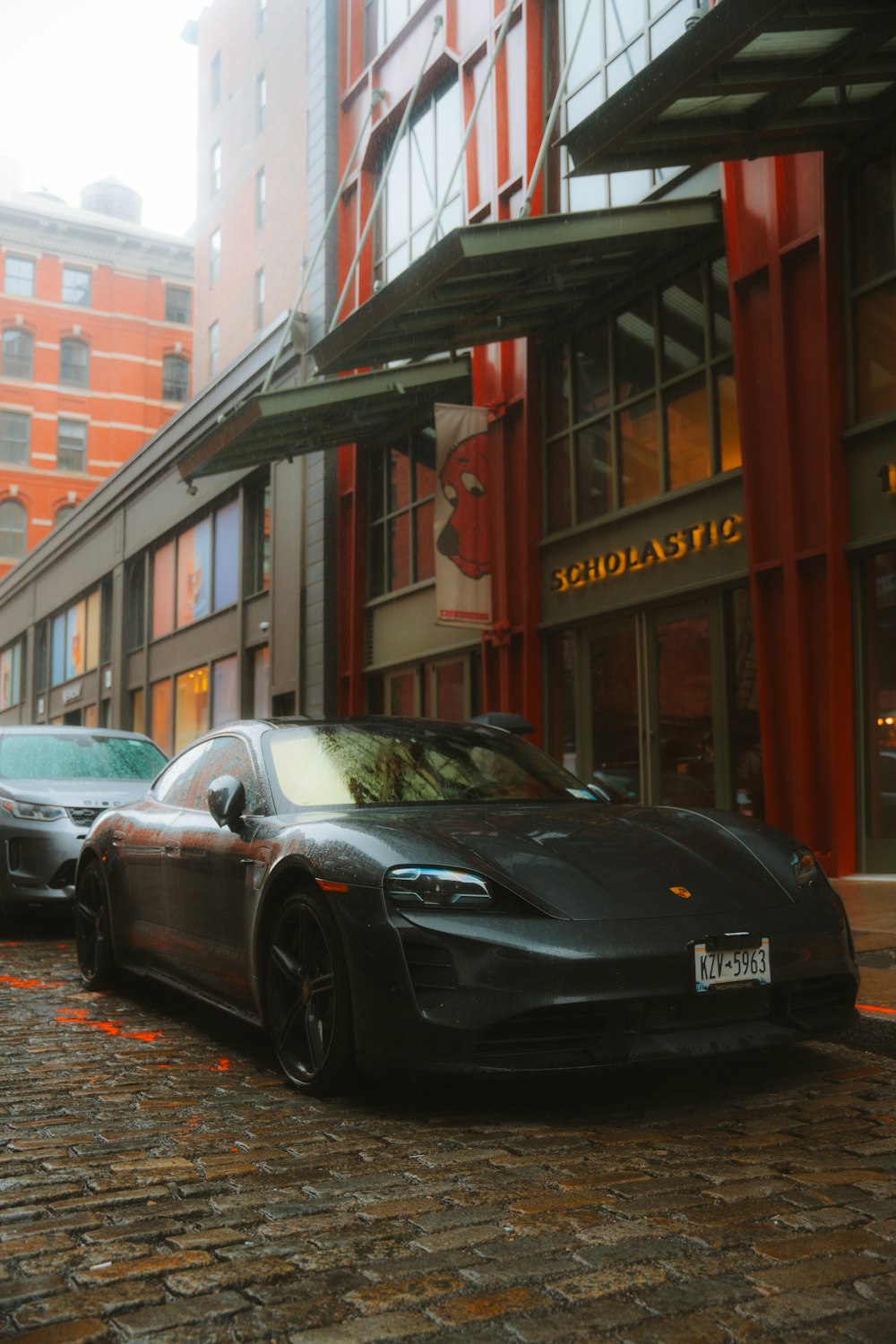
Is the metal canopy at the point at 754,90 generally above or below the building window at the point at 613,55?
below

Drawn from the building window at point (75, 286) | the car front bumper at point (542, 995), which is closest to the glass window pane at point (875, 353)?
the car front bumper at point (542, 995)

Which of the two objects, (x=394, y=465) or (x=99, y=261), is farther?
(x=99, y=261)

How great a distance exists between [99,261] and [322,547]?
38.8 meters

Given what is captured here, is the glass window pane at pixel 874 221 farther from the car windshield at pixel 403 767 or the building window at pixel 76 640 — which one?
the building window at pixel 76 640

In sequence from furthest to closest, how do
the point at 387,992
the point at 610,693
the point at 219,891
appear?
the point at 610,693, the point at 219,891, the point at 387,992

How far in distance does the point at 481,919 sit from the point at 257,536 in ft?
62.6

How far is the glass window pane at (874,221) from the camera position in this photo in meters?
9.98

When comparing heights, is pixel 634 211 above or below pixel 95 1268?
above

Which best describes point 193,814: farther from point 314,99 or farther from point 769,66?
point 314,99

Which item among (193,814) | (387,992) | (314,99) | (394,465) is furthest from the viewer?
(314,99)

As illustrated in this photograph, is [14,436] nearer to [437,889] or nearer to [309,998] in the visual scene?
[309,998]

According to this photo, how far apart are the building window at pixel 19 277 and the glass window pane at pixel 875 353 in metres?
47.3

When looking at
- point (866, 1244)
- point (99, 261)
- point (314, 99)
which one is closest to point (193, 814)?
point (866, 1244)

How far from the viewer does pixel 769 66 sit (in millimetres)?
8484
